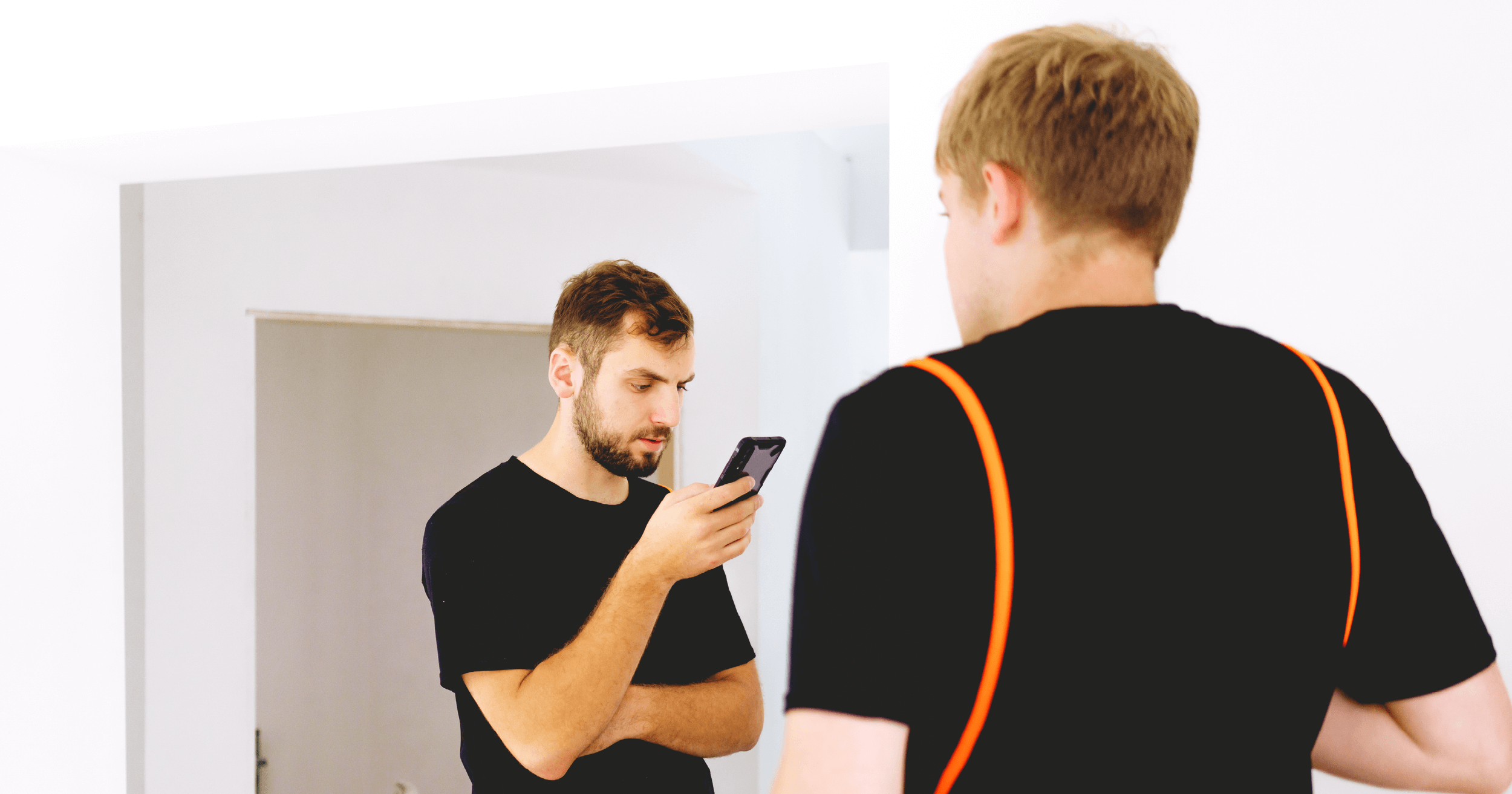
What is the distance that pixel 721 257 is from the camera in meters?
3.89

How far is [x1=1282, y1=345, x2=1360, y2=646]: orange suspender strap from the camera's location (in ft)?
1.99

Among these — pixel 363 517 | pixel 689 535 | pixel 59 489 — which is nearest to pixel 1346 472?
pixel 689 535

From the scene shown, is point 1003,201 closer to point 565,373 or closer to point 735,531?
point 735,531

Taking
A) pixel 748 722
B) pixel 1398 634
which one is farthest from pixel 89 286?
pixel 1398 634

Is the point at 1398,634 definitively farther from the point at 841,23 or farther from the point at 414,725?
the point at 414,725

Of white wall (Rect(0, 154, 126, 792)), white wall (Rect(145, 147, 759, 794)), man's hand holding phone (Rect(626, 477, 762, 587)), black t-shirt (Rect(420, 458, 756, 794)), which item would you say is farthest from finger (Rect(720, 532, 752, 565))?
white wall (Rect(145, 147, 759, 794))

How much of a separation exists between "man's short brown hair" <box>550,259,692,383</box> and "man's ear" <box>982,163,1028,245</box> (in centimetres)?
101

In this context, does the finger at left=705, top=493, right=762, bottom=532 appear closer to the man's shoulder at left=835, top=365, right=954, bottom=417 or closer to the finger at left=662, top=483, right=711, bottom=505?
the finger at left=662, top=483, right=711, bottom=505

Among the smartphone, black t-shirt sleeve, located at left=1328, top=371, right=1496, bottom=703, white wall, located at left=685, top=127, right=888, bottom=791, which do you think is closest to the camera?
black t-shirt sleeve, located at left=1328, top=371, right=1496, bottom=703

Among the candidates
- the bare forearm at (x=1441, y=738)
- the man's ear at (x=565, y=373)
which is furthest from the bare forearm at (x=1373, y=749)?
the man's ear at (x=565, y=373)

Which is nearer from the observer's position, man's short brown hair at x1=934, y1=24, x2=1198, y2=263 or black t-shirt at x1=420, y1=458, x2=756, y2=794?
man's short brown hair at x1=934, y1=24, x2=1198, y2=263

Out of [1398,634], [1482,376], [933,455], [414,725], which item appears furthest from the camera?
[414,725]

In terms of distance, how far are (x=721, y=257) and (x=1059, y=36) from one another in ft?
11.0

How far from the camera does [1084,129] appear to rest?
0.56m
